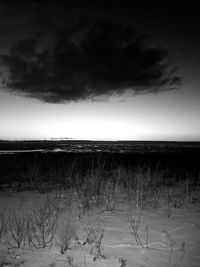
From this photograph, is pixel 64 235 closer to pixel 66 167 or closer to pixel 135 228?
pixel 135 228

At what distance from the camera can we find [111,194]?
7141mm

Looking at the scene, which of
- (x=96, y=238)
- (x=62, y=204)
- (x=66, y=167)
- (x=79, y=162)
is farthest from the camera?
(x=79, y=162)

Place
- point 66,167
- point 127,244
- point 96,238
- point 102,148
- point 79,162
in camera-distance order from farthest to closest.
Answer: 1. point 102,148
2. point 79,162
3. point 66,167
4. point 96,238
5. point 127,244

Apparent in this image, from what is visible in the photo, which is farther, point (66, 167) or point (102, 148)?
point (102, 148)

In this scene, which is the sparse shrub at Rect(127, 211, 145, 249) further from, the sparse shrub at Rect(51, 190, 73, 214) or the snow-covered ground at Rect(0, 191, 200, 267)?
the sparse shrub at Rect(51, 190, 73, 214)

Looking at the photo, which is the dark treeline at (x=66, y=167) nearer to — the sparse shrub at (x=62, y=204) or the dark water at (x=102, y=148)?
the sparse shrub at (x=62, y=204)

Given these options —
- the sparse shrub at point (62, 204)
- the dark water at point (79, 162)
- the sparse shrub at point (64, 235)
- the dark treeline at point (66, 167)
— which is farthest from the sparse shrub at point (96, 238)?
the dark treeline at point (66, 167)

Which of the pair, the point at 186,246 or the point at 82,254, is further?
the point at 186,246

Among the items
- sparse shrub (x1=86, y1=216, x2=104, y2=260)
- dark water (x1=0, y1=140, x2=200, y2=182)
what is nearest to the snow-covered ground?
sparse shrub (x1=86, y1=216, x2=104, y2=260)

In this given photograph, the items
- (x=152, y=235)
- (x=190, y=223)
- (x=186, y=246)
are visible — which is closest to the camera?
(x=186, y=246)

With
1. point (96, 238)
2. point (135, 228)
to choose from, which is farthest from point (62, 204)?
point (135, 228)

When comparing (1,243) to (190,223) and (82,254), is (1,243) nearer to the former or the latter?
(82,254)

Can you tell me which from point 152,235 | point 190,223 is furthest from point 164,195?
point 152,235

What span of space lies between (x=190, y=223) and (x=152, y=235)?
133cm
